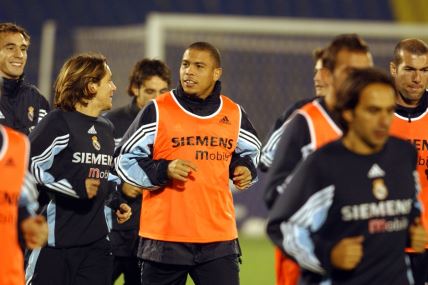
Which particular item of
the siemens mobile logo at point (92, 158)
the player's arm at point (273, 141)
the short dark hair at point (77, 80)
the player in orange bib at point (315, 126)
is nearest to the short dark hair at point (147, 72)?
the short dark hair at point (77, 80)

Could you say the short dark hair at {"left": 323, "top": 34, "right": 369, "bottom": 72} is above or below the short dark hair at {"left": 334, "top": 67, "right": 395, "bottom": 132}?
above

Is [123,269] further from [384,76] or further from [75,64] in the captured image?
[384,76]

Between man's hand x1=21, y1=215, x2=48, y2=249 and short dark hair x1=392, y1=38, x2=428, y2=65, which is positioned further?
short dark hair x1=392, y1=38, x2=428, y2=65

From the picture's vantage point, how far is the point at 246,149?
680cm

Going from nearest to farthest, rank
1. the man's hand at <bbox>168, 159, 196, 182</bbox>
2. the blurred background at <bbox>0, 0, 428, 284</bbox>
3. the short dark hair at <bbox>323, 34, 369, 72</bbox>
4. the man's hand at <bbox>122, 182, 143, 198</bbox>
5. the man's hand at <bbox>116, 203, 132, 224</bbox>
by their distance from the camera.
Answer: the short dark hair at <bbox>323, 34, 369, 72</bbox>, the man's hand at <bbox>168, 159, 196, 182</bbox>, the man's hand at <bbox>116, 203, 132, 224</bbox>, the man's hand at <bbox>122, 182, 143, 198</bbox>, the blurred background at <bbox>0, 0, 428, 284</bbox>

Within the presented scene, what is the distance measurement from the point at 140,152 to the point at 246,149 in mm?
665

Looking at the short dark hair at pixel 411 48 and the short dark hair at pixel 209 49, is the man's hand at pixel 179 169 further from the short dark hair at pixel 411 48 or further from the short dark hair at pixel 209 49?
the short dark hair at pixel 411 48

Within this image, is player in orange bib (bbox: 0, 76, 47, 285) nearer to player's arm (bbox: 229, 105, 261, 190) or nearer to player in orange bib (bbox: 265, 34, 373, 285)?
player in orange bib (bbox: 265, 34, 373, 285)

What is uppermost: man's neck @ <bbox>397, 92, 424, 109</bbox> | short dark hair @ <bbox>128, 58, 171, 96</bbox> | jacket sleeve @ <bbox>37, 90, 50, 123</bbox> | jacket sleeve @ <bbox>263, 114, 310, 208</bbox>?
short dark hair @ <bbox>128, 58, 171, 96</bbox>

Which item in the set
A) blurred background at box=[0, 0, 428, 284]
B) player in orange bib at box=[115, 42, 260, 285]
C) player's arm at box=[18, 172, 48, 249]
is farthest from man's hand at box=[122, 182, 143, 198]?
blurred background at box=[0, 0, 428, 284]

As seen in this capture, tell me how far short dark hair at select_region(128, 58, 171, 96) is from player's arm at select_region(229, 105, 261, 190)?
155cm

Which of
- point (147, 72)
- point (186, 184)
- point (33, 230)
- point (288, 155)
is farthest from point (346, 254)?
point (147, 72)

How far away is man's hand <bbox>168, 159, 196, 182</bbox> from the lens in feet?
20.5

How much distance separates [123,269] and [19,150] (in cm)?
311
